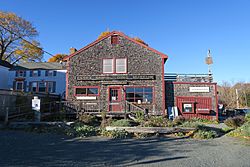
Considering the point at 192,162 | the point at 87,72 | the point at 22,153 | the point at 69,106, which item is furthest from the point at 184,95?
the point at 22,153

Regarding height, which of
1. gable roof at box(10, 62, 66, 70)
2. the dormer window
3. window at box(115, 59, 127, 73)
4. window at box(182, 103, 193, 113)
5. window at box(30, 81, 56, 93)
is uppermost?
the dormer window

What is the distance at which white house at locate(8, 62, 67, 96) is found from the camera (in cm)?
2509

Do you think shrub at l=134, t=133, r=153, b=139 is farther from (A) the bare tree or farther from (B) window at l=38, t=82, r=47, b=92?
(A) the bare tree

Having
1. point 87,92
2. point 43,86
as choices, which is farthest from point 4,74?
point 87,92

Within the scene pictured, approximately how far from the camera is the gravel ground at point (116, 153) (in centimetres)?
560

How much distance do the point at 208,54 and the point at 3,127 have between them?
69.0 ft

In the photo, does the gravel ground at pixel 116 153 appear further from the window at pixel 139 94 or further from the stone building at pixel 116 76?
the window at pixel 139 94

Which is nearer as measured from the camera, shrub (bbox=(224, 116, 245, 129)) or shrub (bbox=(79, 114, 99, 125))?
shrub (bbox=(224, 116, 245, 129))

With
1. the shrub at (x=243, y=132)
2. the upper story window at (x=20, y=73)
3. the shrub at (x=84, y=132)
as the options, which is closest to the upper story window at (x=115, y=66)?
the shrub at (x=84, y=132)

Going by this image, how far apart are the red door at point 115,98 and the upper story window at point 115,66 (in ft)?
5.70

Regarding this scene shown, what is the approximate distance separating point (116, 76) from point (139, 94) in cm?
272

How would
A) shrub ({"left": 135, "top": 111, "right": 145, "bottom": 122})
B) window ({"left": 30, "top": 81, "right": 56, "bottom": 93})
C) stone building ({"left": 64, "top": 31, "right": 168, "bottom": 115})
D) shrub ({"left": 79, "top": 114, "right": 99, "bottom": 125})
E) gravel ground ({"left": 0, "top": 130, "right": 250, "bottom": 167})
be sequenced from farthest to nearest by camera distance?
window ({"left": 30, "top": 81, "right": 56, "bottom": 93}), stone building ({"left": 64, "top": 31, "right": 168, "bottom": 115}), shrub ({"left": 135, "top": 111, "right": 145, "bottom": 122}), shrub ({"left": 79, "top": 114, "right": 99, "bottom": 125}), gravel ground ({"left": 0, "top": 130, "right": 250, "bottom": 167})

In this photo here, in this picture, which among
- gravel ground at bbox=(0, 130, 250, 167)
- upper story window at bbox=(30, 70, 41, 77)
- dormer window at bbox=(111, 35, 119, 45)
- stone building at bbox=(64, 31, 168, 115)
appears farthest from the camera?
upper story window at bbox=(30, 70, 41, 77)

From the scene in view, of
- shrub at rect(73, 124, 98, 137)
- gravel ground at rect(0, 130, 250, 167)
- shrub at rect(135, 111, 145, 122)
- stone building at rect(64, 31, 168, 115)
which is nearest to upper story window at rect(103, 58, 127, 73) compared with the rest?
stone building at rect(64, 31, 168, 115)
